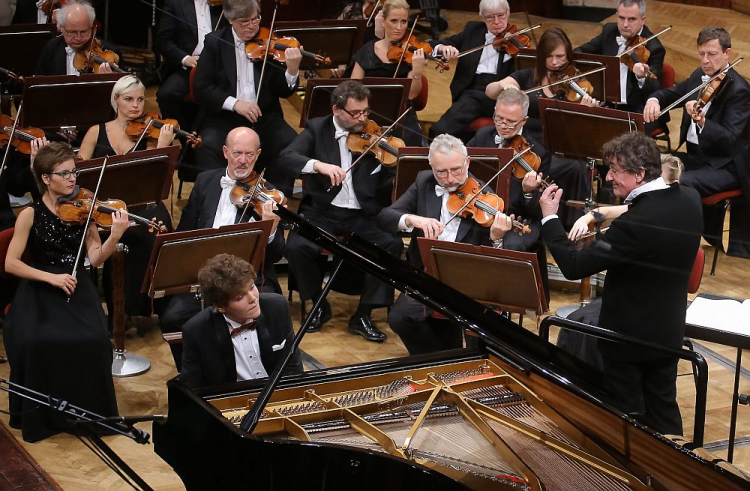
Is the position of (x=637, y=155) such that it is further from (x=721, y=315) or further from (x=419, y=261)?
(x=419, y=261)

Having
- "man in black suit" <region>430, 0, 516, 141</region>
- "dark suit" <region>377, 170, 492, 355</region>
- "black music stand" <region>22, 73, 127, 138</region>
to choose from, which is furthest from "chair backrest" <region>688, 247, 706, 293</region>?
"black music stand" <region>22, 73, 127, 138</region>

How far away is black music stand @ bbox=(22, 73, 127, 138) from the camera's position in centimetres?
498

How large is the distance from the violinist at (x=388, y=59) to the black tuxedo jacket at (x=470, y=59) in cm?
42

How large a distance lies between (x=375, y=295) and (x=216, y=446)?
7.10 feet

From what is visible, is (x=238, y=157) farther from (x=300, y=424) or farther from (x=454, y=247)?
(x=300, y=424)

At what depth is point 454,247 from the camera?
3.78m

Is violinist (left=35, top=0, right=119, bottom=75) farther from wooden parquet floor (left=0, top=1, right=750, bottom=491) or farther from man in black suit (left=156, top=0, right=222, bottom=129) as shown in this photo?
wooden parquet floor (left=0, top=1, right=750, bottom=491)

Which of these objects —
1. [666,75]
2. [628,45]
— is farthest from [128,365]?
[666,75]

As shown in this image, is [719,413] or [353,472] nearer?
[353,472]

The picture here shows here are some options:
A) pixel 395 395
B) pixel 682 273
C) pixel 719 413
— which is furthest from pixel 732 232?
pixel 395 395

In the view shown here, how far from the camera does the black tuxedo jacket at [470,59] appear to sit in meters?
6.20

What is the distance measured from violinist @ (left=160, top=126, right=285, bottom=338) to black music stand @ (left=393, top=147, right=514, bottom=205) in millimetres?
614

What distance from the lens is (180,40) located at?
20.5 feet

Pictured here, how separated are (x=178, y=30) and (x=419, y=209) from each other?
2.36 metres
